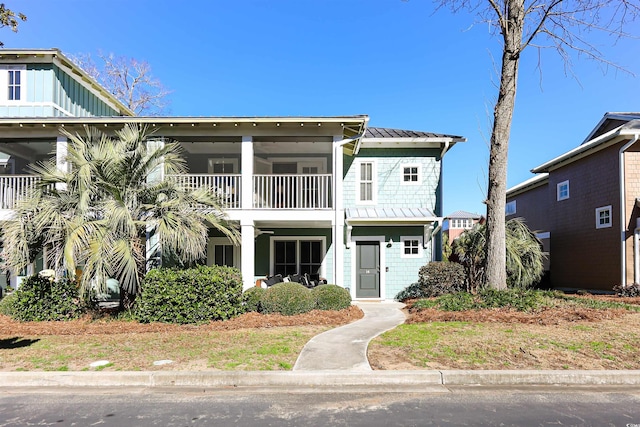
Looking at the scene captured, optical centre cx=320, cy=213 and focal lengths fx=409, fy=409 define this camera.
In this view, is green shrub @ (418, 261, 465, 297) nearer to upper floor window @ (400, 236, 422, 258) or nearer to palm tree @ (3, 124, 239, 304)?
upper floor window @ (400, 236, 422, 258)

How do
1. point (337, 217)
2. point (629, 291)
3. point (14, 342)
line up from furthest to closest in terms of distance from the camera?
point (629, 291)
point (337, 217)
point (14, 342)

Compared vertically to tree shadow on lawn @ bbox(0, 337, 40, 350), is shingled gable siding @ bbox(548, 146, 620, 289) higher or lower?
higher

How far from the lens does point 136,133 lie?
967 centimetres

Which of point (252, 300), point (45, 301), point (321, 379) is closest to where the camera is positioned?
point (321, 379)

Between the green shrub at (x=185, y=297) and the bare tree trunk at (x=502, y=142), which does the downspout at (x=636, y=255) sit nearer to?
the bare tree trunk at (x=502, y=142)

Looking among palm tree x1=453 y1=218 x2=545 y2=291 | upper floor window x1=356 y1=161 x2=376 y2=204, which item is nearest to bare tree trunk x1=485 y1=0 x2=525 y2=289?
palm tree x1=453 y1=218 x2=545 y2=291

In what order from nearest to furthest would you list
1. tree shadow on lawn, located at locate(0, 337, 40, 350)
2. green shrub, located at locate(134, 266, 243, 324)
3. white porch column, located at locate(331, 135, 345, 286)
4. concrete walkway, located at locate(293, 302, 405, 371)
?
concrete walkway, located at locate(293, 302, 405, 371)
tree shadow on lawn, located at locate(0, 337, 40, 350)
green shrub, located at locate(134, 266, 243, 324)
white porch column, located at locate(331, 135, 345, 286)

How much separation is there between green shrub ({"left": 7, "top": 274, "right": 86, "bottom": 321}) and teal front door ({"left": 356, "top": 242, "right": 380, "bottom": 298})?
8367 millimetres

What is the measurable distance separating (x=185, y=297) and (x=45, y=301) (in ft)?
11.0

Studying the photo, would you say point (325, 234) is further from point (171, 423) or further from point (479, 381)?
point (171, 423)

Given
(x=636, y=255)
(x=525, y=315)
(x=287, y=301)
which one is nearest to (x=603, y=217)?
(x=636, y=255)

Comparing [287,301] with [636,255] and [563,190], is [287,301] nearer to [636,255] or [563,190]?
[636,255]

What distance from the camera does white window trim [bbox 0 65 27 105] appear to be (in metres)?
14.1

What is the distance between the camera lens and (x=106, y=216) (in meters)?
9.15
